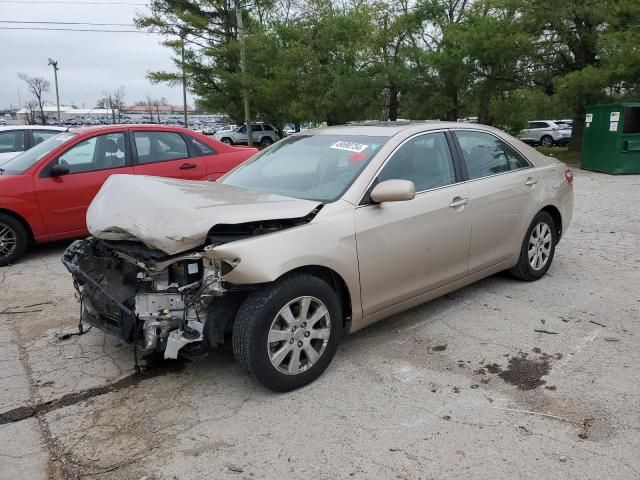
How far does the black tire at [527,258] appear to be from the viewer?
5.09 m

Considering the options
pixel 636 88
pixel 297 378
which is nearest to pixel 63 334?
pixel 297 378

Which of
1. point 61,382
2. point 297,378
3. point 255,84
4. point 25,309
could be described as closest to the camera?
point 297,378

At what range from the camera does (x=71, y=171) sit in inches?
264

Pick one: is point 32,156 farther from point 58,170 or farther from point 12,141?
point 12,141

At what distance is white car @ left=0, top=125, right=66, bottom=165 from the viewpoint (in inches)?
402

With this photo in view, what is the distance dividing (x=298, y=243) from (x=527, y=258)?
286 centimetres

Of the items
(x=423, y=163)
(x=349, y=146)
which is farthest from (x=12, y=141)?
(x=423, y=163)

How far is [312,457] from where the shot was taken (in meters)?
2.73

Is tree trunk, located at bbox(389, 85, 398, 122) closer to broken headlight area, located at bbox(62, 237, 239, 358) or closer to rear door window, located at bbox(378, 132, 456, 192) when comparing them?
rear door window, located at bbox(378, 132, 456, 192)

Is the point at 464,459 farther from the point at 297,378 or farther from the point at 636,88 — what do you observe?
the point at 636,88

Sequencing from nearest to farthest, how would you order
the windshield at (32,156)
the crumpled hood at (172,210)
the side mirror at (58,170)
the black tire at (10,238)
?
the crumpled hood at (172,210) → the black tire at (10,238) → the side mirror at (58,170) → the windshield at (32,156)

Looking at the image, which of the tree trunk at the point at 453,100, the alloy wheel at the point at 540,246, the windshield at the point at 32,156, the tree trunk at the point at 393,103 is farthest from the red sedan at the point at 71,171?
the tree trunk at the point at 393,103

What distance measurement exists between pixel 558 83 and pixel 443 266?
15118mm

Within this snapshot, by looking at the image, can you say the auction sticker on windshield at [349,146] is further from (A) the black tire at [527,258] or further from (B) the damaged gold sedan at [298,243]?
(A) the black tire at [527,258]
